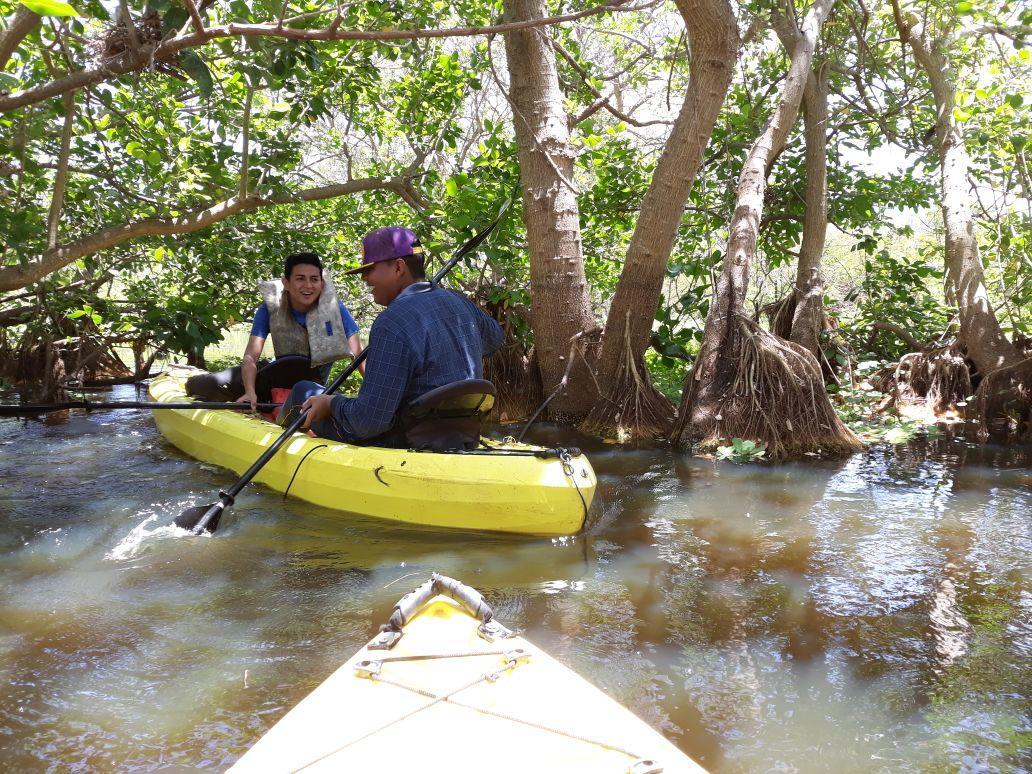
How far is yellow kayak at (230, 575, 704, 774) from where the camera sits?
1.64 metres

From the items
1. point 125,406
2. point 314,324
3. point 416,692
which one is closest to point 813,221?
point 314,324

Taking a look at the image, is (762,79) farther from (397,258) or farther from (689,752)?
(689,752)

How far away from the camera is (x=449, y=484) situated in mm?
3801

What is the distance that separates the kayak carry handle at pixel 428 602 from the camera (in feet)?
7.06

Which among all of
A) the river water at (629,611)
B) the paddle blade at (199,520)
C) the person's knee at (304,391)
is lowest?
the river water at (629,611)

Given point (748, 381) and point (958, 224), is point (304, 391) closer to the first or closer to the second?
point (748, 381)

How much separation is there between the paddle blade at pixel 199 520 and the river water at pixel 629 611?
0.08 m

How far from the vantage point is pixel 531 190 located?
6.59 m

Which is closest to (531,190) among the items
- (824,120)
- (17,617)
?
(824,120)

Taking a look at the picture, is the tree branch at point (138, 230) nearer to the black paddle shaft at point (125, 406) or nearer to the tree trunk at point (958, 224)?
the black paddle shaft at point (125, 406)

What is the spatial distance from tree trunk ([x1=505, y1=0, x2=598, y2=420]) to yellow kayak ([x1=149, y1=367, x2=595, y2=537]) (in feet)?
9.17

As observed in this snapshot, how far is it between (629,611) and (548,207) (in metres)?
4.13

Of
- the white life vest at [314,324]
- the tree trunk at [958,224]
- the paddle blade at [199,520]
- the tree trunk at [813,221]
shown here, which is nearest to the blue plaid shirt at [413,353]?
the paddle blade at [199,520]

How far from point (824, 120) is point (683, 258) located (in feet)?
5.57
